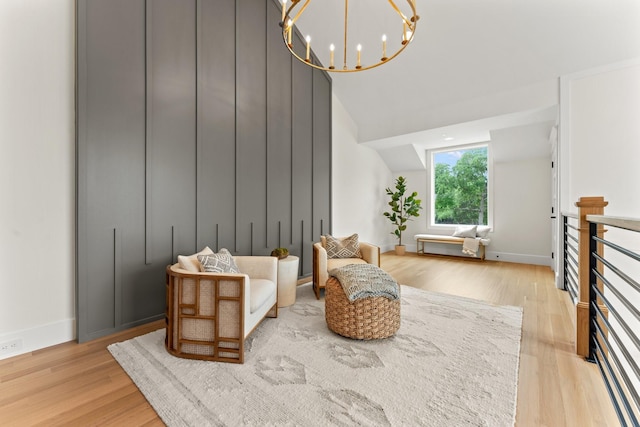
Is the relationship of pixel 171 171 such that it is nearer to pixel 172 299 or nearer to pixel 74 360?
pixel 172 299

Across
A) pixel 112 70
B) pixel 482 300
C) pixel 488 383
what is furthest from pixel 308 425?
pixel 112 70

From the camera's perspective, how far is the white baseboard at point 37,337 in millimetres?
2133

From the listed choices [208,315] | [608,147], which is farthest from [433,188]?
[208,315]

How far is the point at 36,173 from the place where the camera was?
2.22 m

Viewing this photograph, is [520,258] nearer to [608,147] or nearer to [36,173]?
[608,147]

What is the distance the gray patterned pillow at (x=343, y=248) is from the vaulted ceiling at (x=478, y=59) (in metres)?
2.58

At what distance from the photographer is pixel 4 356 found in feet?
6.91

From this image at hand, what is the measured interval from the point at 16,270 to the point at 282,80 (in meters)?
3.61

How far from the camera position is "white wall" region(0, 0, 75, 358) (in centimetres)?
212

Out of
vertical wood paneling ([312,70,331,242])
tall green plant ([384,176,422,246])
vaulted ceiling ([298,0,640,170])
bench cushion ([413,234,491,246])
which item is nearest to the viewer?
vaulted ceiling ([298,0,640,170])

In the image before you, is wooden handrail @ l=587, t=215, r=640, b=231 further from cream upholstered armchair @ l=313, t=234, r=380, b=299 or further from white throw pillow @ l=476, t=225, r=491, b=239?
white throw pillow @ l=476, t=225, r=491, b=239

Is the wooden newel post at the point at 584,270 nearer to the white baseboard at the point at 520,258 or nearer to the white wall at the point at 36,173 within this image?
the white baseboard at the point at 520,258

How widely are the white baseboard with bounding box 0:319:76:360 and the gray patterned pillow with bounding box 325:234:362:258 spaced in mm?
2723

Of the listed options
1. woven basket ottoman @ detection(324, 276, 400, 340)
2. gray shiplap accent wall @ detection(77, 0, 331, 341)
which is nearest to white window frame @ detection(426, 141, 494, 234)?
gray shiplap accent wall @ detection(77, 0, 331, 341)
